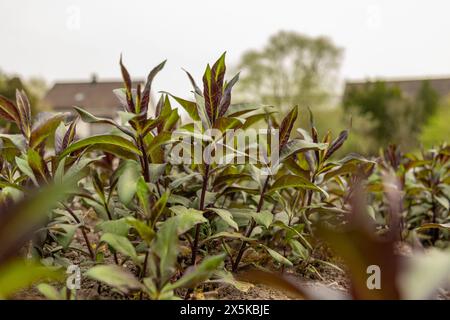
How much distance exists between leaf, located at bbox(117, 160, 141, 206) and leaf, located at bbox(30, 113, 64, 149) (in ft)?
0.83

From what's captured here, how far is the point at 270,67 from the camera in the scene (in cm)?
3120

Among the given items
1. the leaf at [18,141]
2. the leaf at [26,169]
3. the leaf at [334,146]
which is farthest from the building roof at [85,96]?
the leaf at [26,169]

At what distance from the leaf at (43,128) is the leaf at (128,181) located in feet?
0.83

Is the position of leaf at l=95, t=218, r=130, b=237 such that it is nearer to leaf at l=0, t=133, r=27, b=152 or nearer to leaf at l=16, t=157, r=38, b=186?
leaf at l=16, t=157, r=38, b=186

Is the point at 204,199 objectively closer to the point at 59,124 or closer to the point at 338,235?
the point at 59,124

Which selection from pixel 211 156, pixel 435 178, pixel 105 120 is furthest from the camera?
pixel 435 178

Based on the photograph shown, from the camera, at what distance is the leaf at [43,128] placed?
49.7 inches

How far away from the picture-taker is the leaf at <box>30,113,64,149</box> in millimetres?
1263

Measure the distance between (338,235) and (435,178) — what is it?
175cm

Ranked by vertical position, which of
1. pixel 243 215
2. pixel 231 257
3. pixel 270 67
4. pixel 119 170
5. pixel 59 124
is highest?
pixel 270 67

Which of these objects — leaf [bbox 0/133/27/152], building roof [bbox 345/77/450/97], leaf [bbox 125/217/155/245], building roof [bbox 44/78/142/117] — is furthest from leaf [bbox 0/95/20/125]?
building roof [bbox 345/77/450/97]

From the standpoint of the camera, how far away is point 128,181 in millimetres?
1106

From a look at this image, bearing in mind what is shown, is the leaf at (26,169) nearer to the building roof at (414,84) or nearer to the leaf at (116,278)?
the leaf at (116,278)
